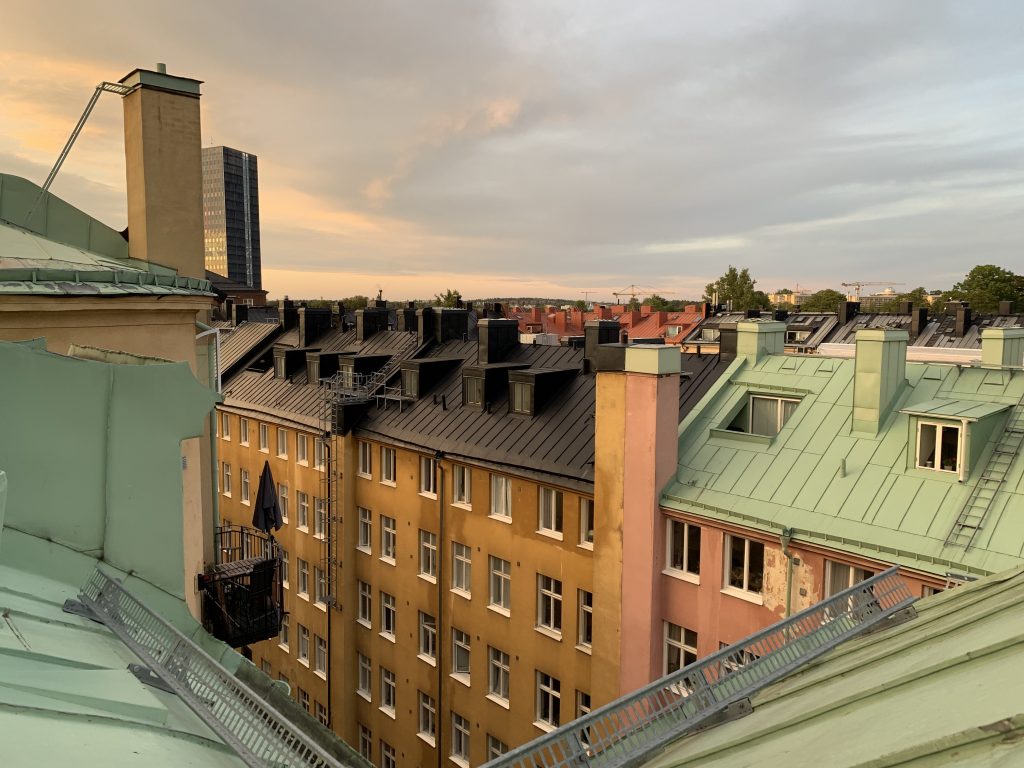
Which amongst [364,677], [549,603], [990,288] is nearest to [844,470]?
[549,603]

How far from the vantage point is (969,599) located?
26.3 ft

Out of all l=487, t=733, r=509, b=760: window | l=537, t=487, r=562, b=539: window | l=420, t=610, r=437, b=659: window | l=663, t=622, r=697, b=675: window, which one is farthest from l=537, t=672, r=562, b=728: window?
l=420, t=610, r=437, b=659: window

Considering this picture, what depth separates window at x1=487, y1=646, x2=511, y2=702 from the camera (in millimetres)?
24177

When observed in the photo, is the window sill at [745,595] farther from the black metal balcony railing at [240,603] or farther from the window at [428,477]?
the window at [428,477]

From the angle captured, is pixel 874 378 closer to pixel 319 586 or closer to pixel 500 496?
pixel 500 496

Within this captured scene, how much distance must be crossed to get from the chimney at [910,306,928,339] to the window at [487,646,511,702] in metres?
45.8

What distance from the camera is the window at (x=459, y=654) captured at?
25625 millimetres

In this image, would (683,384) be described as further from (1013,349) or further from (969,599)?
(969,599)

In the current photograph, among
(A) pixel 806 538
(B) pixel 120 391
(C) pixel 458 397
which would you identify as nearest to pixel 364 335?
(C) pixel 458 397

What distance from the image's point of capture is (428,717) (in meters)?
27.3

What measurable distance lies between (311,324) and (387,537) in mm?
16081

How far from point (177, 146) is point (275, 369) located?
2484cm

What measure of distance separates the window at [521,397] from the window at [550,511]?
3.46 m

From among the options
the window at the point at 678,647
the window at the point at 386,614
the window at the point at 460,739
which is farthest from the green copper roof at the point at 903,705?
the window at the point at 386,614
